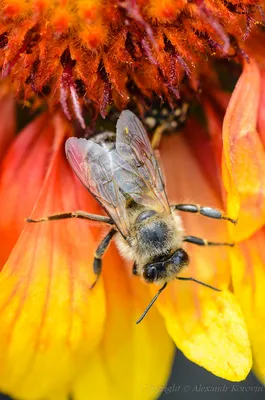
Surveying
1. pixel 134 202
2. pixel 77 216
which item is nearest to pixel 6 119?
pixel 77 216

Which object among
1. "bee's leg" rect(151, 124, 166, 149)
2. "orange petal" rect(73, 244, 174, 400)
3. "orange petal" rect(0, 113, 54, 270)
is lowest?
"orange petal" rect(73, 244, 174, 400)

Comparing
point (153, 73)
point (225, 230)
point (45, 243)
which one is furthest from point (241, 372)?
point (153, 73)

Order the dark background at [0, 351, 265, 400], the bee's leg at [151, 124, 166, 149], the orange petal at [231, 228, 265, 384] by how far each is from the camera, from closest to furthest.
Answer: the orange petal at [231, 228, 265, 384], the bee's leg at [151, 124, 166, 149], the dark background at [0, 351, 265, 400]

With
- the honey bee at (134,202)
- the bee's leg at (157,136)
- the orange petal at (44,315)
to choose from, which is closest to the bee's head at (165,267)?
the honey bee at (134,202)

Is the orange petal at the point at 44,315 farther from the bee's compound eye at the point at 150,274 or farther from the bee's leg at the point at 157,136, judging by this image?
the bee's leg at the point at 157,136

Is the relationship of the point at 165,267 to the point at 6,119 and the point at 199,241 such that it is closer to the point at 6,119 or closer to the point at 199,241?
the point at 199,241

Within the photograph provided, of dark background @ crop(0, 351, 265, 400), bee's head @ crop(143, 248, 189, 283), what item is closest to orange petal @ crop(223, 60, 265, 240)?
bee's head @ crop(143, 248, 189, 283)

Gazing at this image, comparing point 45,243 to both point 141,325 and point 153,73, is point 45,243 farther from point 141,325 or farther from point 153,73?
point 153,73

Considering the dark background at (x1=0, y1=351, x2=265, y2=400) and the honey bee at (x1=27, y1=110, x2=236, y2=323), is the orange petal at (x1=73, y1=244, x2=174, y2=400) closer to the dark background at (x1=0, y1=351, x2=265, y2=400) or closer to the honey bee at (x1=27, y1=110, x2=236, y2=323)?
the honey bee at (x1=27, y1=110, x2=236, y2=323)
